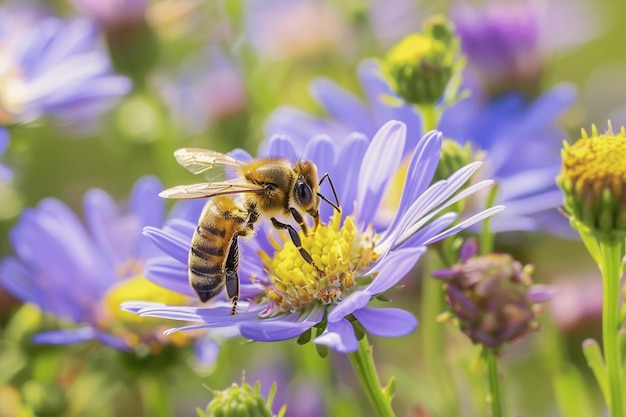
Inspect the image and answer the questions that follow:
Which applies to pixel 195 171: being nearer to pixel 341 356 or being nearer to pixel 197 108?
pixel 341 356

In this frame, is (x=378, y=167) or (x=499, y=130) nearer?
(x=378, y=167)

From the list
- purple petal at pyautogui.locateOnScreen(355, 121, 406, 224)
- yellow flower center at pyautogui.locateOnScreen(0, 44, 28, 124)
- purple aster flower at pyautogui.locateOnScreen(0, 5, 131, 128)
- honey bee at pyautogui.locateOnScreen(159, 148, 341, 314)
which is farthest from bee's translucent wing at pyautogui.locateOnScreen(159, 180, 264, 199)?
yellow flower center at pyautogui.locateOnScreen(0, 44, 28, 124)

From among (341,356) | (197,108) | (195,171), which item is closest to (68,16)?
(197,108)

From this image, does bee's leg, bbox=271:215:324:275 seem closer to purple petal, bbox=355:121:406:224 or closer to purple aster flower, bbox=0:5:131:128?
purple petal, bbox=355:121:406:224

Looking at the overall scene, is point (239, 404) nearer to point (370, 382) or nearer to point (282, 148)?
point (370, 382)

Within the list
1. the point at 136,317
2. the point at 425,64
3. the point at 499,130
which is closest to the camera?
the point at 425,64

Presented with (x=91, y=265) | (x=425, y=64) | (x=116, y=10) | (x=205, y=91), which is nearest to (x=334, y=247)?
(x=425, y=64)

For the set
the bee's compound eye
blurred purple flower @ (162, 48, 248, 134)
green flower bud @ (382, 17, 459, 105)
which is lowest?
the bee's compound eye

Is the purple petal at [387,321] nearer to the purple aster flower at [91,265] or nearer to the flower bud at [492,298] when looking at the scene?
the flower bud at [492,298]
